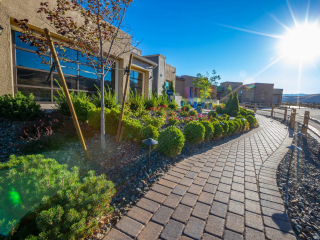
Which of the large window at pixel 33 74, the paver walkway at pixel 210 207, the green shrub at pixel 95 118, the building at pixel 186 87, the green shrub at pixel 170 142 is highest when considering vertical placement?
the building at pixel 186 87

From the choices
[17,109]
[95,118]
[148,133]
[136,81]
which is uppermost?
[136,81]

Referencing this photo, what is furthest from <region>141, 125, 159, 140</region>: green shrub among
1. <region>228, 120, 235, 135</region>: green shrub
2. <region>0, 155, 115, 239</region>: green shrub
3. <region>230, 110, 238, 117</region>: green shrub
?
<region>230, 110, 238, 117</region>: green shrub

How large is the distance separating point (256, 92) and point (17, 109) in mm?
44013

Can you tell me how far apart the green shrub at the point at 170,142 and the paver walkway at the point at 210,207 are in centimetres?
33

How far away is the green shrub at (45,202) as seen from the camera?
1.14m

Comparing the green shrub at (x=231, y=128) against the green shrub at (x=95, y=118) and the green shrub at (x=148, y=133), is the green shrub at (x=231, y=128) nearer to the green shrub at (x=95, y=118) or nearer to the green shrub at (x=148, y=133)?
the green shrub at (x=148, y=133)

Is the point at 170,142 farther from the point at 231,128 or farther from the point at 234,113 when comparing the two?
the point at 234,113

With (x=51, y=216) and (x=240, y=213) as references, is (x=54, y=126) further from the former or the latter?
(x=240, y=213)

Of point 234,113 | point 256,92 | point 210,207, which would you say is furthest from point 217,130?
point 256,92

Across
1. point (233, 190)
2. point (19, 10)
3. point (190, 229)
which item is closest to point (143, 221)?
point (190, 229)

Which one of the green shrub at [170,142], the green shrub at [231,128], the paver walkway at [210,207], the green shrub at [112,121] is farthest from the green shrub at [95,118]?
the green shrub at [231,128]

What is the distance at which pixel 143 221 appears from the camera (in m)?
1.76

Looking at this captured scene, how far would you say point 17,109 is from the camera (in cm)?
431

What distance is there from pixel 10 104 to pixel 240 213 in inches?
224
